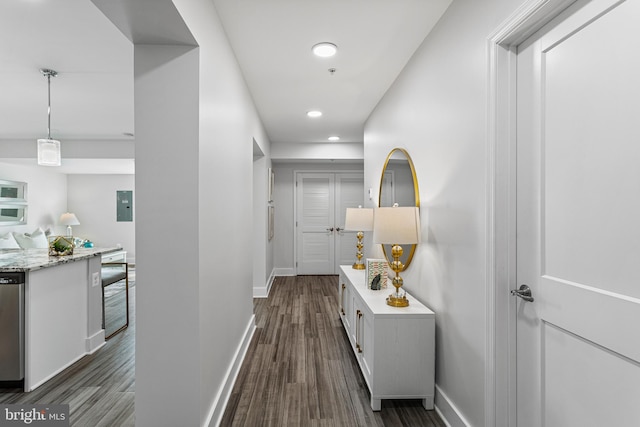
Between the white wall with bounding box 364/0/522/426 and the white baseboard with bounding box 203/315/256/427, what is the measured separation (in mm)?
1365

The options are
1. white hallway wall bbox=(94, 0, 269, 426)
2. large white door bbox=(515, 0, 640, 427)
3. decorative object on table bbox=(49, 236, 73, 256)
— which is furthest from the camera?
decorative object on table bbox=(49, 236, 73, 256)

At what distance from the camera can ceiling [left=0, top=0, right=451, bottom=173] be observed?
6.55 ft

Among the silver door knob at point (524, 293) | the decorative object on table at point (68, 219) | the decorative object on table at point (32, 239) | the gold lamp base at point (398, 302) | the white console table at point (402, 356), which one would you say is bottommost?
the white console table at point (402, 356)

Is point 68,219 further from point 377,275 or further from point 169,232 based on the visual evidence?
point 377,275

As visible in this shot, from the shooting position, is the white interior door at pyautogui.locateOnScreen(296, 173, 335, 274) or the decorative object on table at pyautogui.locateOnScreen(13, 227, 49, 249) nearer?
the decorative object on table at pyautogui.locateOnScreen(13, 227, 49, 249)

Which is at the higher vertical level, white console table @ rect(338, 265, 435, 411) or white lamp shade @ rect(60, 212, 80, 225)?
white lamp shade @ rect(60, 212, 80, 225)

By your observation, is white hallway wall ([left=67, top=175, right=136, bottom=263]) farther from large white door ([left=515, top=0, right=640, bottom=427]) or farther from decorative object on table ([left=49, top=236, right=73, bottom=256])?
large white door ([left=515, top=0, right=640, bottom=427])

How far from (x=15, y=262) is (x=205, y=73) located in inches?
89.3

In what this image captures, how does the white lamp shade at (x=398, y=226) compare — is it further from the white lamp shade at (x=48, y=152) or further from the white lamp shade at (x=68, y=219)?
the white lamp shade at (x=68, y=219)

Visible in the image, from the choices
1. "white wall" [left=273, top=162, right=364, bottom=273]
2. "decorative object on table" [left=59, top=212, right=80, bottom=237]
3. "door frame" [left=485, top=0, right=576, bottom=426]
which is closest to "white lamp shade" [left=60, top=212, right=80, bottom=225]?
"decorative object on table" [left=59, top=212, right=80, bottom=237]

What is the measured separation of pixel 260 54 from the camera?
2.56 meters

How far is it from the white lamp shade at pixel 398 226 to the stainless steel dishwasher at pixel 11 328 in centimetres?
261

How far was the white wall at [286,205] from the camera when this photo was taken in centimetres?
→ 650

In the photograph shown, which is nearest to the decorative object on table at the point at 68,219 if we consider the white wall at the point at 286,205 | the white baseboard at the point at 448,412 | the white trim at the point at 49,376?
the white wall at the point at 286,205
